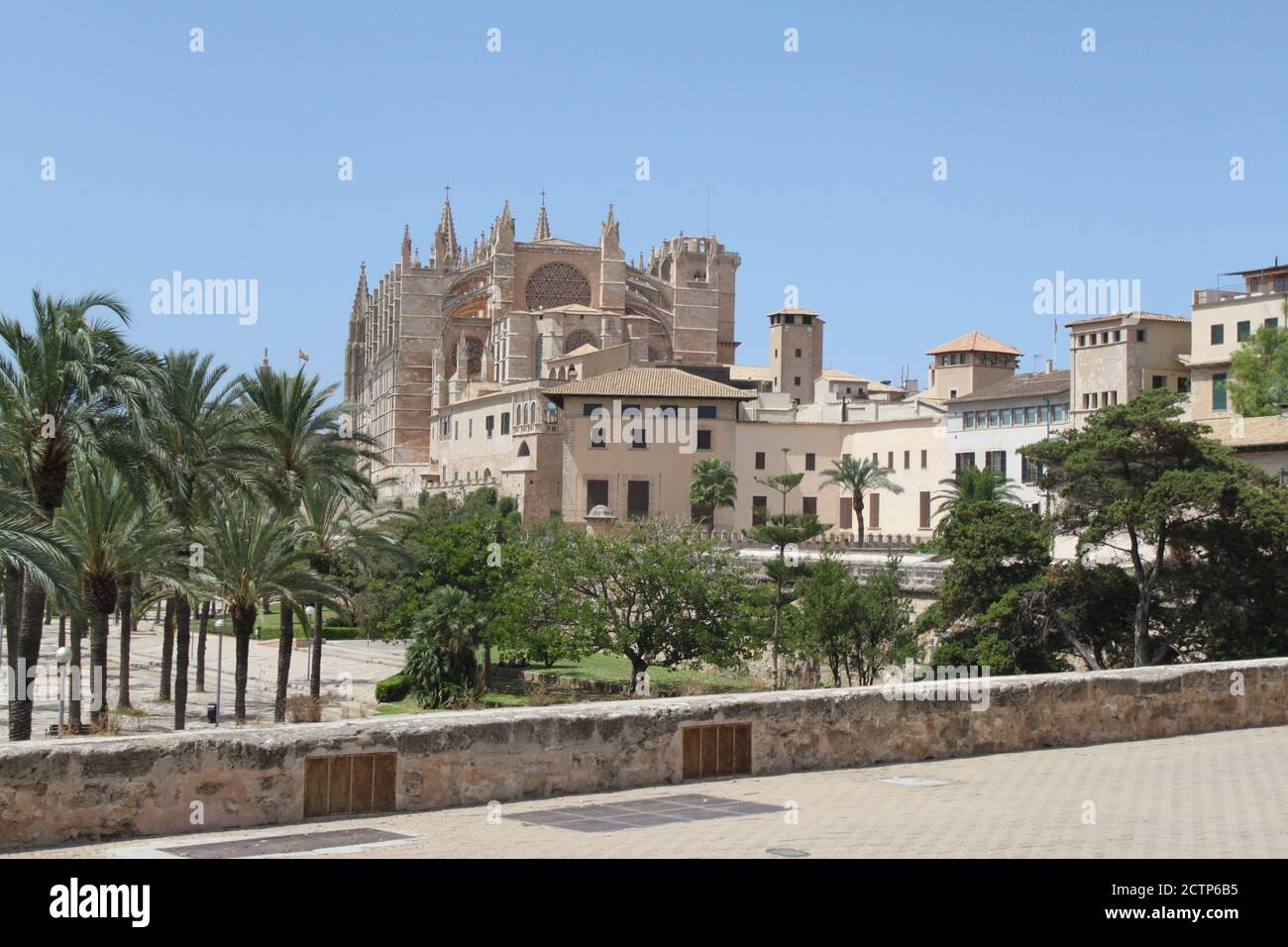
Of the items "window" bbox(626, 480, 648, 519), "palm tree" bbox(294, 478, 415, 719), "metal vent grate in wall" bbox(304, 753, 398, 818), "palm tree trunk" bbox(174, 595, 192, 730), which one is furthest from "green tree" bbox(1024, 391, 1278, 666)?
"window" bbox(626, 480, 648, 519)

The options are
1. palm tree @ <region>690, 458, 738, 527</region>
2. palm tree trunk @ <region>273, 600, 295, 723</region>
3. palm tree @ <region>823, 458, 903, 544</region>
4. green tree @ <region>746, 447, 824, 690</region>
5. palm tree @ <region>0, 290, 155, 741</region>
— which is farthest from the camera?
palm tree @ <region>823, 458, 903, 544</region>

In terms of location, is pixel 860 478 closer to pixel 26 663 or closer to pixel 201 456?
pixel 201 456

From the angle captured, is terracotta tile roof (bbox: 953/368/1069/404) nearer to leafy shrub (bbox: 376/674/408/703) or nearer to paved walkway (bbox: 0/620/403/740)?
paved walkway (bbox: 0/620/403/740)

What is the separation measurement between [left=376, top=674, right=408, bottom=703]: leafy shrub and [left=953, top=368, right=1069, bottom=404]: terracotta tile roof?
1348 inches

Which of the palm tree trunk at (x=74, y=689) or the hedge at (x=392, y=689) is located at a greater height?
the palm tree trunk at (x=74, y=689)

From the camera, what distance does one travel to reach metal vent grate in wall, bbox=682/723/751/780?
9.63 m

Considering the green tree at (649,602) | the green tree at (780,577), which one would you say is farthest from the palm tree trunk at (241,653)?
the green tree at (780,577)

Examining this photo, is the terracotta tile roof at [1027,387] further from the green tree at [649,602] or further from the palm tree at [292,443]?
the palm tree at [292,443]

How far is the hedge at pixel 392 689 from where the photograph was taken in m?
33.4

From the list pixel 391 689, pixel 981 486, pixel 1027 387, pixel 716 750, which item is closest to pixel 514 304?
pixel 1027 387

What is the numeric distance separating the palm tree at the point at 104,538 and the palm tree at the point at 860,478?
146ft

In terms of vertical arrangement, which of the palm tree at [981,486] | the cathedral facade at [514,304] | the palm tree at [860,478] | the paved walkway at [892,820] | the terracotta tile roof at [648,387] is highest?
the cathedral facade at [514,304]
